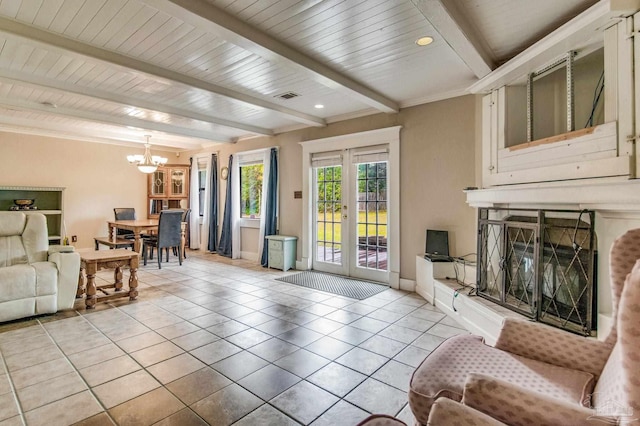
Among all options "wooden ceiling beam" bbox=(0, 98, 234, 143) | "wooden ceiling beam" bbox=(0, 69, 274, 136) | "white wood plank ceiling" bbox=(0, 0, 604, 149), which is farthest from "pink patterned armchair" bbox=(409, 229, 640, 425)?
"wooden ceiling beam" bbox=(0, 98, 234, 143)

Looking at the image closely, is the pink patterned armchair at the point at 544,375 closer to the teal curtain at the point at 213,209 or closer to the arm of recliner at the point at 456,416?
the arm of recliner at the point at 456,416

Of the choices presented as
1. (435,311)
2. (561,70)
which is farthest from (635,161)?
(435,311)

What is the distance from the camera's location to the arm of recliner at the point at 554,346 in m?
1.41

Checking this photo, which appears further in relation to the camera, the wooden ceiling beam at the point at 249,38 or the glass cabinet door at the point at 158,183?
the glass cabinet door at the point at 158,183

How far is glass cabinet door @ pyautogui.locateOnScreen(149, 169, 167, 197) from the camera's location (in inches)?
307

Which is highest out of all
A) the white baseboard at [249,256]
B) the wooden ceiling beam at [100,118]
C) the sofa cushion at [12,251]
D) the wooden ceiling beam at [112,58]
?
the wooden ceiling beam at [100,118]

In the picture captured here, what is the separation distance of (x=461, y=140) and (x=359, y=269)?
2.35m

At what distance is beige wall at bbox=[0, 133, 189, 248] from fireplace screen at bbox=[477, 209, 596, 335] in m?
7.55

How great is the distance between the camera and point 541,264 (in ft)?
8.06

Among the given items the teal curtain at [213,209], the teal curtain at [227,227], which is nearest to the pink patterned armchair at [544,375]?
the teal curtain at [227,227]

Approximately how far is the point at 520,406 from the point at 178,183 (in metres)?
8.17

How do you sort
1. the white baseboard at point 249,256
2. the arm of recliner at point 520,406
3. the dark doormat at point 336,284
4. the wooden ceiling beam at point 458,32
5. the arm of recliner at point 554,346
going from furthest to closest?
the white baseboard at point 249,256 → the dark doormat at point 336,284 → the wooden ceiling beam at point 458,32 → the arm of recliner at point 554,346 → the arm of recliner at point 520,406

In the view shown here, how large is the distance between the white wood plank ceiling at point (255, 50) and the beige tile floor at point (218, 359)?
2418 mm

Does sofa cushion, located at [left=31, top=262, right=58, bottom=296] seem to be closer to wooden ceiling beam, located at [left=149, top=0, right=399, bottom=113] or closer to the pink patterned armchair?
wooden ceiling beam, located at [left=149, top=0, right=399, bottom=113]
